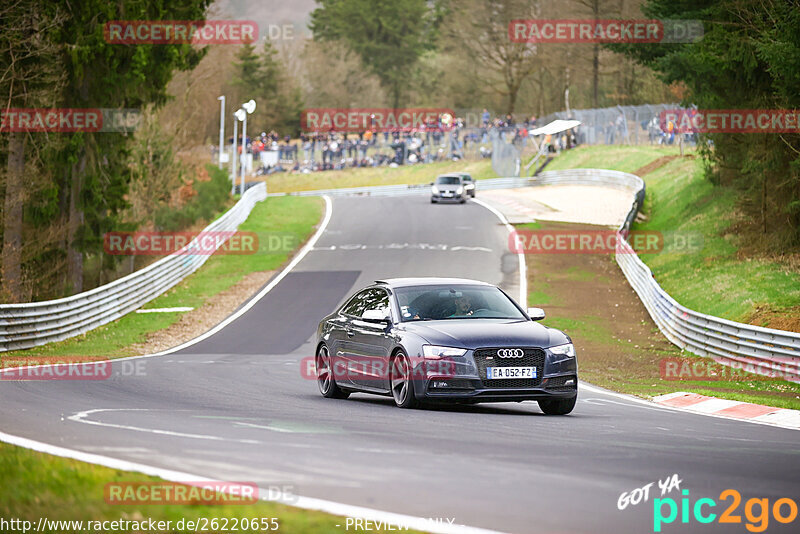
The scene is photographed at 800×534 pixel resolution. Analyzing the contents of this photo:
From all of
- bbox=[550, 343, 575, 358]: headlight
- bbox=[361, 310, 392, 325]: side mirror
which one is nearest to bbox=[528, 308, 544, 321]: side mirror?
bbox=[550, 343, 575, 358]: headlight

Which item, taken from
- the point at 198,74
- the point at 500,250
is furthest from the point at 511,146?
the point at 500,250

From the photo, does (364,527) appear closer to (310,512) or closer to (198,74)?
(310,512)

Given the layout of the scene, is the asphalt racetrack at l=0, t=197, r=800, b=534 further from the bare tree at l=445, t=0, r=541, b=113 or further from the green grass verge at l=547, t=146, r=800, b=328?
the bare tree at l=445, t=0, r=541, b=113

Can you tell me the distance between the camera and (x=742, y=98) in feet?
116

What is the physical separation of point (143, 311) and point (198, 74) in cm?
4541

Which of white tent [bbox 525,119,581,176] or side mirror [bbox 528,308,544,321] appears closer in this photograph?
side mirror [bbox 528,308,544,321]

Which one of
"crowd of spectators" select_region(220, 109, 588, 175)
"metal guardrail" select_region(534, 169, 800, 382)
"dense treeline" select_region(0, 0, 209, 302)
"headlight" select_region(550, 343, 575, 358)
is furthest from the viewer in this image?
"crowd of spectators" select_region(220, 109, 588, 175)

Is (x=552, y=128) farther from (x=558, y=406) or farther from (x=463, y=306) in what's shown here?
(x=558, y=406)

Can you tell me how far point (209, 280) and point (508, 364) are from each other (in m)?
29.3

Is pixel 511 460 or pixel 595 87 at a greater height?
pixel 595 87

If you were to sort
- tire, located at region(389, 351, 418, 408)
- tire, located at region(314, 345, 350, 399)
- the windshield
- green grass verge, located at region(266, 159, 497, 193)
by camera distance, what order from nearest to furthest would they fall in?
tire, located at region(389, 351, 418, 408)
the windshield
tire, located at region(314, 345, 350, 399)
green grass verge, located at region(266, 159, 497, 193)

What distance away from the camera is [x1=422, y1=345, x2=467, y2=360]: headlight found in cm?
1247

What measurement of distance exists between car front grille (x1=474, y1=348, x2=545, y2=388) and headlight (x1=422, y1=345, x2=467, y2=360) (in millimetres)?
197

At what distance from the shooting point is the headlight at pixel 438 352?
12469 millimetres
